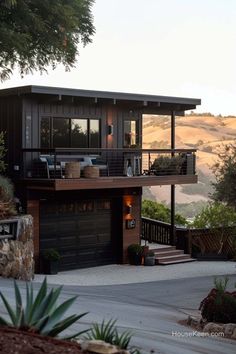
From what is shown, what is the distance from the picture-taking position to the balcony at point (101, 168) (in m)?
21.8

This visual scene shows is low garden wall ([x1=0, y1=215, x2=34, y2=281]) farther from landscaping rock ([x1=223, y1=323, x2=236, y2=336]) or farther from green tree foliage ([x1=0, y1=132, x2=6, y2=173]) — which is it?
landscaping rock ([x1=223, y1=323, x2=236, y2=336])

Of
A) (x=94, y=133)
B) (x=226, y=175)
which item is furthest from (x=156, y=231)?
(x=226, y=175)

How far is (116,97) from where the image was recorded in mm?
24719

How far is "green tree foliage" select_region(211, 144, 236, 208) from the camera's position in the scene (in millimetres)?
20531

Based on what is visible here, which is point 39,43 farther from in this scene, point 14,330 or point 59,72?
point 14,330

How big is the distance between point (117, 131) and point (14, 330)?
1957cm

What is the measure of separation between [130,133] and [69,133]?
336 cm

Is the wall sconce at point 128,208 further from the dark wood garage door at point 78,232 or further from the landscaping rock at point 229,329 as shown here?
the landscaping rock at point 229,329

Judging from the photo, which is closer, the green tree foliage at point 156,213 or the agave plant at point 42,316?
the agave plant at point 42,316

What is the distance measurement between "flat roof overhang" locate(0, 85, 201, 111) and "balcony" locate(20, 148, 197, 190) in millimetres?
2056

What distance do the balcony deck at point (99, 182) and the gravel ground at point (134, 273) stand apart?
306 centimetres

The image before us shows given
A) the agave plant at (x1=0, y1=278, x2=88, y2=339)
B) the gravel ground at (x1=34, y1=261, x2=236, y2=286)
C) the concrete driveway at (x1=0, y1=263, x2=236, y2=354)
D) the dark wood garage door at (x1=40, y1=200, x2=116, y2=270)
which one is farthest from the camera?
the dark wood garage door at (x1=40, y1=200, x2=116, y2=270)

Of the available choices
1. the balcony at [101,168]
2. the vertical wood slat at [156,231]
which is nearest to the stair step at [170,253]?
the vertical wood slat at [156,231]

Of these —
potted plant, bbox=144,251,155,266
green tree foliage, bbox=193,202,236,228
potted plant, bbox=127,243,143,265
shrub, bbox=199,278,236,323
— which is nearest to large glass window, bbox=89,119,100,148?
potted plant, bbox=127,243,143,265
